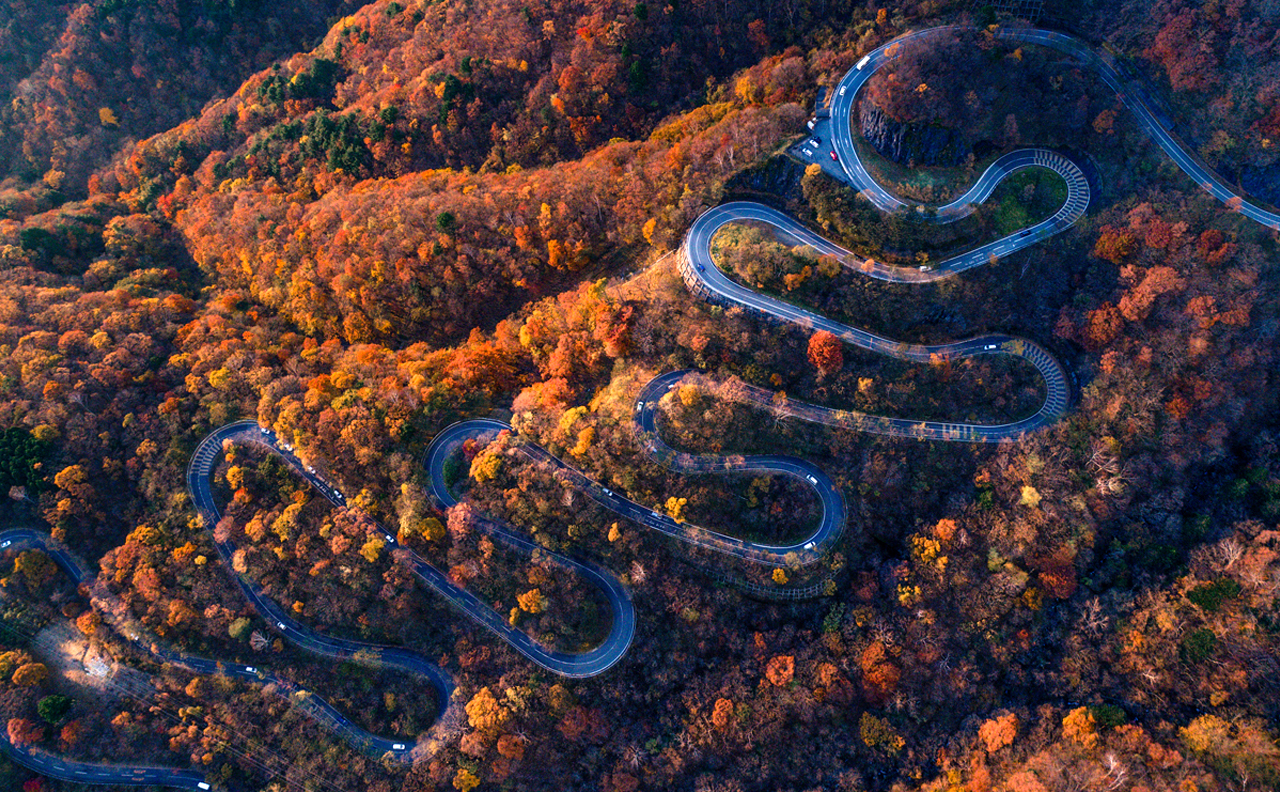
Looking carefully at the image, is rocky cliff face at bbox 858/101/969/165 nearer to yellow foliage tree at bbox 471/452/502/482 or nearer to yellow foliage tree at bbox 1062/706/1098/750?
yellow foliage tree at bbox 471/452/502/482

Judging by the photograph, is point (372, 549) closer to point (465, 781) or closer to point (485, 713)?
point (485, 713)

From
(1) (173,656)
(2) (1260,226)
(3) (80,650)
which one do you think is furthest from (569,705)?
(2) (1260,226)

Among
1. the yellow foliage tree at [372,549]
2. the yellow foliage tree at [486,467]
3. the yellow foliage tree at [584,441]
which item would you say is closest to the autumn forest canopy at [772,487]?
the yellow foliage tree at [486,467]

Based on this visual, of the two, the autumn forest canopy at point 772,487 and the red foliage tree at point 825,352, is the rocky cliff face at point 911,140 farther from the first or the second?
the red foliage tree at point 825,352

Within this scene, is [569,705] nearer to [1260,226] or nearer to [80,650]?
[80,650]

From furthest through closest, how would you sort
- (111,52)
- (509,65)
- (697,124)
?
(111,52), (509,65), (697,124)

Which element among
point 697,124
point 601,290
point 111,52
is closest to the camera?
point 601,290
